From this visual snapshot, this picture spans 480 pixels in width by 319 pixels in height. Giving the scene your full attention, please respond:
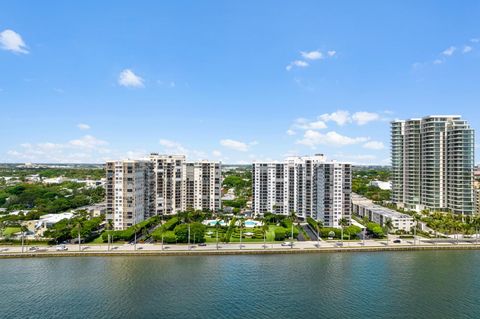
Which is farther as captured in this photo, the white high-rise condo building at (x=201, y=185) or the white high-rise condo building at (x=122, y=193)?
the white high-rise condo building at (x=201, y=185)

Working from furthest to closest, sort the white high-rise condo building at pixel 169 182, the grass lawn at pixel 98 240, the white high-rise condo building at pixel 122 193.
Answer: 1. the white high-rise condo building at pixel 169 182
2. the white high-rise condo building at pixel 122 193
3. the grass lawn at pixel 98 240

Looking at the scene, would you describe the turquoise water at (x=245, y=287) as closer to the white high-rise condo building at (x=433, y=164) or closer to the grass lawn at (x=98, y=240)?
the grass lawn at (x=98, y=240)

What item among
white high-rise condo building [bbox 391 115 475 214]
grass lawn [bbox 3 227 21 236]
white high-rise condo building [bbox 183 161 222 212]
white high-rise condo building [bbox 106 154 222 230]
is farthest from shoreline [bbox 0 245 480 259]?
white high-rise condo building [bbox 391 115 475 214]

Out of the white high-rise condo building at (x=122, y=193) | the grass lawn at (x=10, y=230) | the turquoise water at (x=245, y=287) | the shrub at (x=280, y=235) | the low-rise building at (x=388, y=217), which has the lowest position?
the turquoise water at (x=245, y=287)

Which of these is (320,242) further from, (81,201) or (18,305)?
(81,201)

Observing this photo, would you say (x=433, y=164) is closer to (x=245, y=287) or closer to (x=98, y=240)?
(x=245, y=287)

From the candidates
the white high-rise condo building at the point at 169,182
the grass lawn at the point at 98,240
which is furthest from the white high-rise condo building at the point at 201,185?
the grass lawn at the point at 98,240
